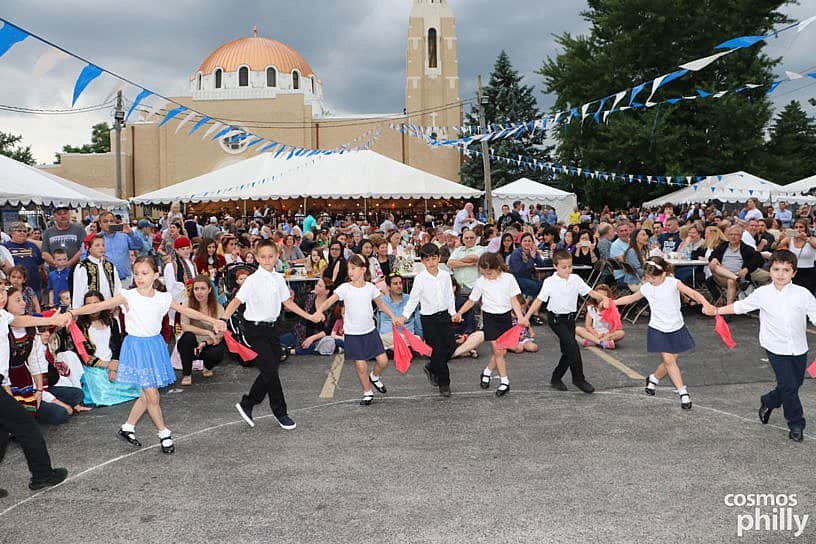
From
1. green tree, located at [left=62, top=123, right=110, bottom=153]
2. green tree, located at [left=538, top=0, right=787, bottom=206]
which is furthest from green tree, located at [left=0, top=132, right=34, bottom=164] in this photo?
green tree, located at [left=538, top=0, right=787, bottom=206]

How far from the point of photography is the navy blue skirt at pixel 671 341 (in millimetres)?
6348

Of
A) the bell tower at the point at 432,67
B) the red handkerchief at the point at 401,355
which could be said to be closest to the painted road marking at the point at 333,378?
the red handkerchief at the point at 401,355

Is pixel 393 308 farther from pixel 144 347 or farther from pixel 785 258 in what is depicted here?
pixel 785 258

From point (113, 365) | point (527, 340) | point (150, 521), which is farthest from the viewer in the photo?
point (527, 340)

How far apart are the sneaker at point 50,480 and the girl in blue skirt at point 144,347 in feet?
2.53

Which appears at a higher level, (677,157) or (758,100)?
(758,100)

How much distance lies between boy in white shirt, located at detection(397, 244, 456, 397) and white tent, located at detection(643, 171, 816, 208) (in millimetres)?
21699

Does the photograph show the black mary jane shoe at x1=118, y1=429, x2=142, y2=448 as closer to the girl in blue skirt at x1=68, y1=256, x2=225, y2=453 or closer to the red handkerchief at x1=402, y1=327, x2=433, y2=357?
the girl in blue skirt at x1=68, y1=256, x2=225, y2=453

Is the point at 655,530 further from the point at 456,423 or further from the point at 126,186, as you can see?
the point at 126,186

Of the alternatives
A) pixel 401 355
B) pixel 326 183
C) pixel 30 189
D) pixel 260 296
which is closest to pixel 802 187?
pixel 326 183

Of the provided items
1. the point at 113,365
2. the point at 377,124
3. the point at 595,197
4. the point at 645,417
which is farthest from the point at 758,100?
the point at 113,365

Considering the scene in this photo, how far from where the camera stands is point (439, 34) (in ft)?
163

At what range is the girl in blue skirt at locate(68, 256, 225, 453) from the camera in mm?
5312

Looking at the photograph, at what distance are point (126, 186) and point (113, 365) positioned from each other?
42987mm
